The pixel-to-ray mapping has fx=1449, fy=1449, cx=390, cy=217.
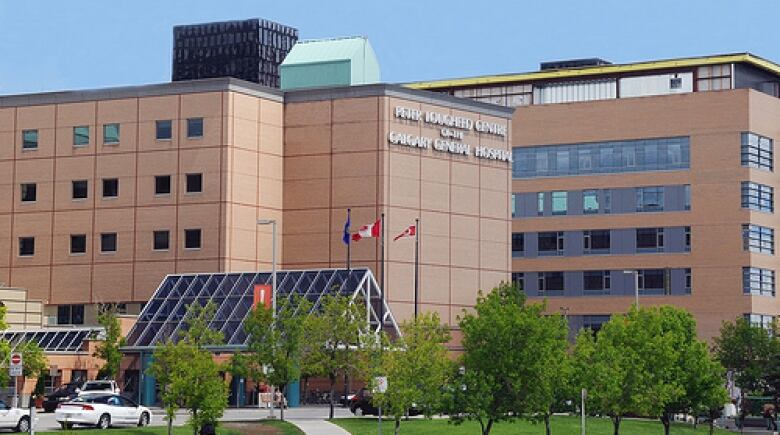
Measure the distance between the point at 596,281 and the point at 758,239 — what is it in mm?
13957

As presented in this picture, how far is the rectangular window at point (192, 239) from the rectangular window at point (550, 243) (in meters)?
37.4

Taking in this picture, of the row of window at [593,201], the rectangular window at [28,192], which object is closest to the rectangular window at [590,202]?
the row of window at [593,201]

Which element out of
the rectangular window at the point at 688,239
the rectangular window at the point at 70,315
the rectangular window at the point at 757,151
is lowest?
the rectangular window at the point at 70,315

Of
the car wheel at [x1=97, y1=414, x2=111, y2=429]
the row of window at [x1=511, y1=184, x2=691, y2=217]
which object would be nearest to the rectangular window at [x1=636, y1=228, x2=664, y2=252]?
the row of window at [x1=511, y1=184, x2=691, y2=217]

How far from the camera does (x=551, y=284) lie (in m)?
125

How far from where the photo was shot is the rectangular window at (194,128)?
328ft

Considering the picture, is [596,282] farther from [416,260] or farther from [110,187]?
[110,187]

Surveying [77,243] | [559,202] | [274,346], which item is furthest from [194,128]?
[559,202]

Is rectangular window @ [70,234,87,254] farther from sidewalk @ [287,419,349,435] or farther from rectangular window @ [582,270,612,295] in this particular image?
rectangular window @ [582,270,612,295]

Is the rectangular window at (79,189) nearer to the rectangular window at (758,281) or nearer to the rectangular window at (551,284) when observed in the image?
the rectangular window at (551,284)

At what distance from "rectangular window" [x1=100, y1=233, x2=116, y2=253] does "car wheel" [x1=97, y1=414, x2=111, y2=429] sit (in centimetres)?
4199

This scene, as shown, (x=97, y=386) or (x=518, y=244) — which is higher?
(x=518, y=244)

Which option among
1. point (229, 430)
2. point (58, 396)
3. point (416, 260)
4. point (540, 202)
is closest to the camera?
point (229, 430)

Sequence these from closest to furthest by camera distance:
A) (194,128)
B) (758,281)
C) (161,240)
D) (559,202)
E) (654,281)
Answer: (194,128) → (161,240) → (758,281) → (654,281) → (559,202)
